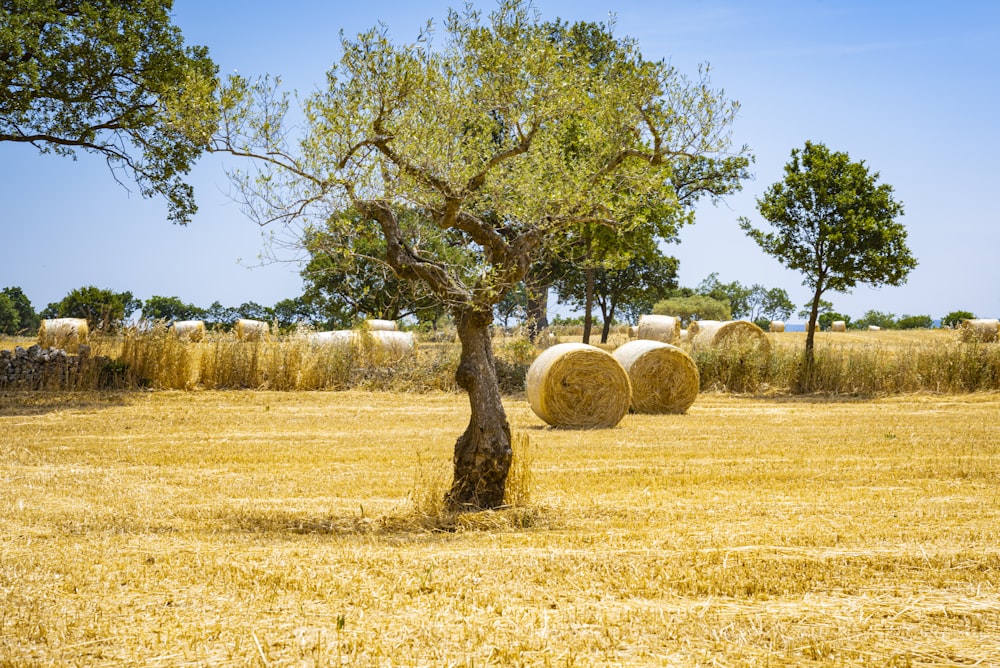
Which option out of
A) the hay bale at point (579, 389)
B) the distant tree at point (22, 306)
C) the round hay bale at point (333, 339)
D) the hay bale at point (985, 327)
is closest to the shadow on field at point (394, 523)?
the hay bale at point (579, 389)

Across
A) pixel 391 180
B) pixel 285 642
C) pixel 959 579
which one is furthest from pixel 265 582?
pixel 959 579

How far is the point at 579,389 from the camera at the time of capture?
573 inches

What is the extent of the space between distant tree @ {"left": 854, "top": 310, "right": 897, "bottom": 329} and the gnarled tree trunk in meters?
55.4

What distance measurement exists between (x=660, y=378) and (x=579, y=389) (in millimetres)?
2855

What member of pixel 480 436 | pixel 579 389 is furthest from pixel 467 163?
pixel 579 389

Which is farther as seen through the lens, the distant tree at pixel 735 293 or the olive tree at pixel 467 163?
the distant tree at pixel 735 293

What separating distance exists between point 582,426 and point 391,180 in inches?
321

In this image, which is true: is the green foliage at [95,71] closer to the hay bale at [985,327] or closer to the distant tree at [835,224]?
the distant tree at [835,224]

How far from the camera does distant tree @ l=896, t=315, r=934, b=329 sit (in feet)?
171

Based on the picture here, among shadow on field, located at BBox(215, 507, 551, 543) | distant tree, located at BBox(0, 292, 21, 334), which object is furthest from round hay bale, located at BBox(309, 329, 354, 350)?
distant tree, located at BBox(0, 292, 21, 334)

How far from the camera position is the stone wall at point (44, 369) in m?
18.9

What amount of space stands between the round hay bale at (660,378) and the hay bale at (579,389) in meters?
1.92

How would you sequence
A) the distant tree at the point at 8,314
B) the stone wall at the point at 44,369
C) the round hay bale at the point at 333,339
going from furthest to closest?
1. the distant tree at the point at 8,314
2. the round hay bale at the point at 333,339
3. the stone wall at the point at 44,369

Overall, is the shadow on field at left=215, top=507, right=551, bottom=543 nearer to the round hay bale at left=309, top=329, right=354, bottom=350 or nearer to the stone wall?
the stone wall
